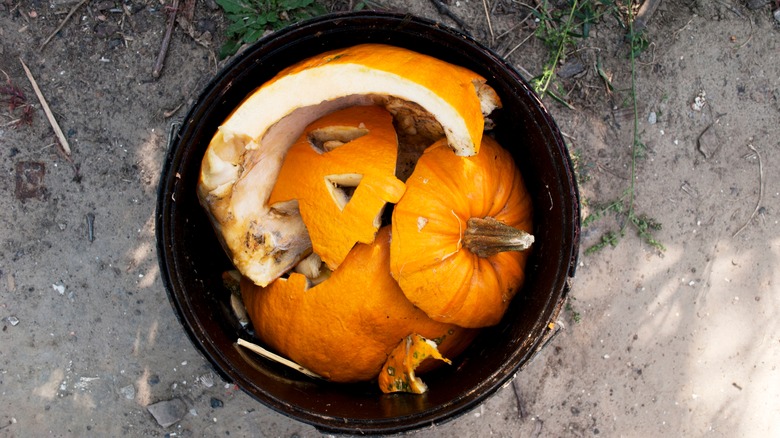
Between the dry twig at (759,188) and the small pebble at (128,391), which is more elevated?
the dry twig at (759,188)

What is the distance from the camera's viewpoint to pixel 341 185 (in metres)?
1.44

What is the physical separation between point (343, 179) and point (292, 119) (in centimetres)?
18

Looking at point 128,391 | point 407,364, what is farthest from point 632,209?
point 128,391

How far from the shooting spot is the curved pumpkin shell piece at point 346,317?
1444 mm

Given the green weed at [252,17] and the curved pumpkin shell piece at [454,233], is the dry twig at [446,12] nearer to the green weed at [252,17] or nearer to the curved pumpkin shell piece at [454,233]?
the green weed at [252,17]

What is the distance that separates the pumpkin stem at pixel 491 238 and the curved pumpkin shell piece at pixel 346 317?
19 cm

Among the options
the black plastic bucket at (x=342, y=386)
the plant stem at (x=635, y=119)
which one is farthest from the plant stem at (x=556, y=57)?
the black plastic bucket at (x=342, y=386)

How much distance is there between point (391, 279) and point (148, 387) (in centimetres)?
94

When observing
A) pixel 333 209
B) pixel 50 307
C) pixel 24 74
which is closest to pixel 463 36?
pixel 333 209

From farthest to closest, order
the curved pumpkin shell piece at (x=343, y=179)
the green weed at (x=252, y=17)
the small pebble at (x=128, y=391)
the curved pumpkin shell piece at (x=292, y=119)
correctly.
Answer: the small pebble at (x=128, y=391)
the green weed at (x=252, y=17)
the curved pumpkin shell piece at (x=343, y=179)
the curved pumpkin shell piece at (x=292, y=119)

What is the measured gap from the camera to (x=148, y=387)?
192 cm

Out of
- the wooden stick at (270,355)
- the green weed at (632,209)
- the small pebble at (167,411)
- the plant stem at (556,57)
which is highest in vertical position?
the plant stem at (556,57)

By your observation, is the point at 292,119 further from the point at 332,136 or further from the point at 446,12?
the point at 446,12

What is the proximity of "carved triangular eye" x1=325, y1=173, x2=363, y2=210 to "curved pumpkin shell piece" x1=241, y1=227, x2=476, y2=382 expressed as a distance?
117mm
